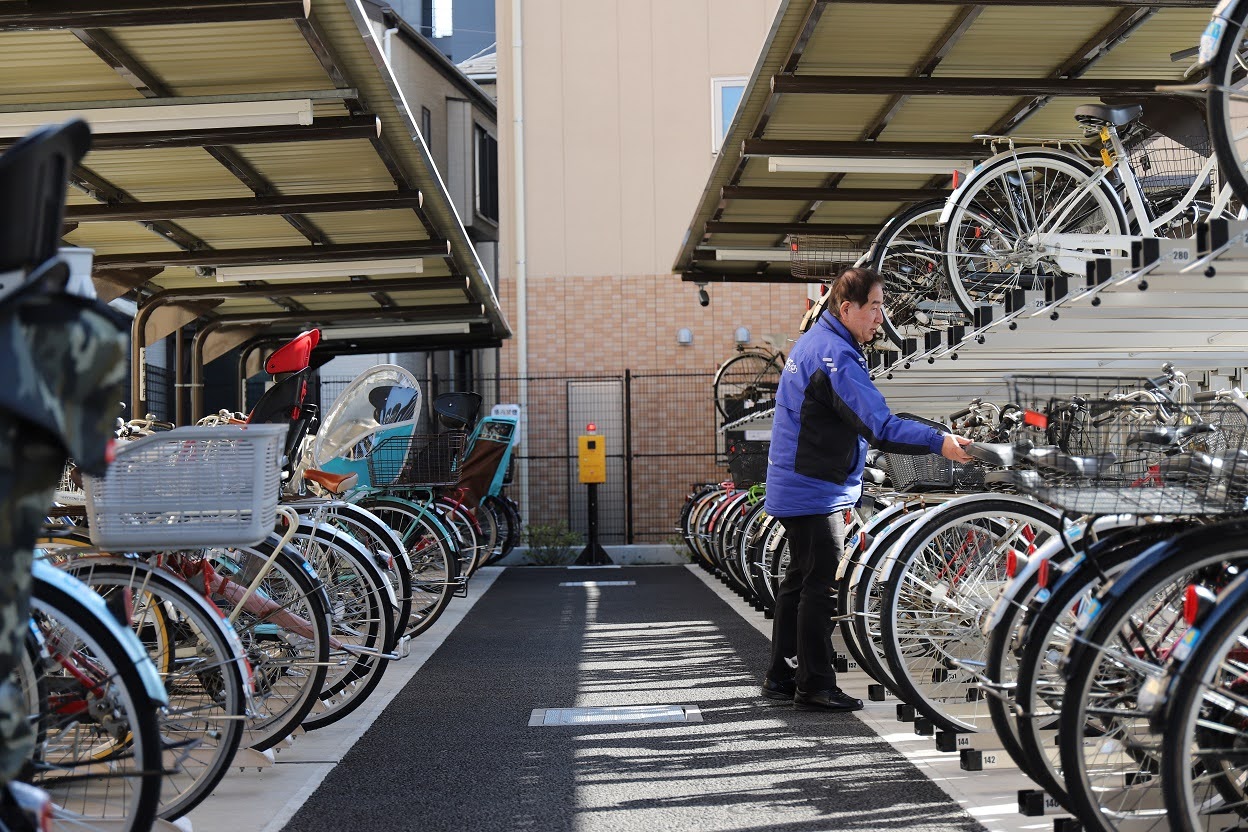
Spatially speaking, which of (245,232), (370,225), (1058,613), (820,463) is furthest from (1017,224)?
(245,232)

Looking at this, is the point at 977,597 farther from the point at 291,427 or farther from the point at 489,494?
the point at 489,494

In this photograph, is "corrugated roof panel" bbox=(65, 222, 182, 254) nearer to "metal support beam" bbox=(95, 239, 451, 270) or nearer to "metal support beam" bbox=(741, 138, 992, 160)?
"metal support beam" bbox=(95, 239, 451, 270)

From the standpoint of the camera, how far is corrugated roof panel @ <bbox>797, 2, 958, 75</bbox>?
6.09 meters

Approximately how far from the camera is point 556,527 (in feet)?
53.8

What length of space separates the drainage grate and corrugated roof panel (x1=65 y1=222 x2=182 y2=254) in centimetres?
A: 531

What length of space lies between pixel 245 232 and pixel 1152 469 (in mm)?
7876

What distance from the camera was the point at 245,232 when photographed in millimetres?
9969

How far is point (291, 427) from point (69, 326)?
315cm

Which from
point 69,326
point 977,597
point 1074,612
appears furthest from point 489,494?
point 69,326

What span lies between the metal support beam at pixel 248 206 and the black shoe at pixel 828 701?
438 centimetres

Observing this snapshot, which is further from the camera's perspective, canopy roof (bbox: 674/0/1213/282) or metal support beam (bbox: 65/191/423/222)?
metal support beam (bbox: 65/191/423/222)

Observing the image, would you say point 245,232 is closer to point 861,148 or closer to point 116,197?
point 116,197

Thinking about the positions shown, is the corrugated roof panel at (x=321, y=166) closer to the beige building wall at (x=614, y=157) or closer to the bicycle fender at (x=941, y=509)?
the bicycle fender at (x=941, y=509)

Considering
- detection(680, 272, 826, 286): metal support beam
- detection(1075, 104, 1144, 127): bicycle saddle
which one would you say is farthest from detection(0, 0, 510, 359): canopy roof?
detection(1075, 104, 1144, 127): bicycle saddle
